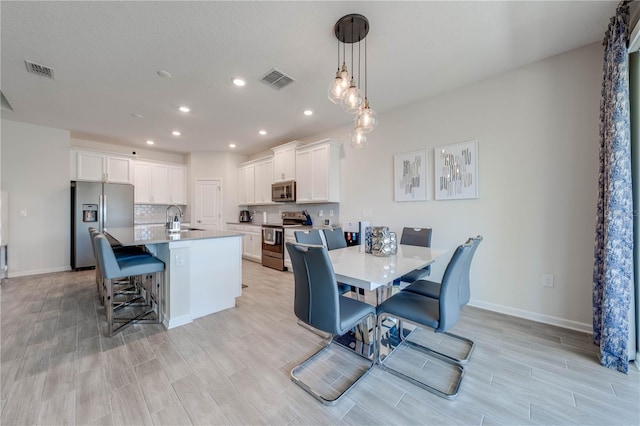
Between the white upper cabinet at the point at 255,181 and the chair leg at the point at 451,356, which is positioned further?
the white upper cabinet at the point at 255,181

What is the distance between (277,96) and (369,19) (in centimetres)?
166

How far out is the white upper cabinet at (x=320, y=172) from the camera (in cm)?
430

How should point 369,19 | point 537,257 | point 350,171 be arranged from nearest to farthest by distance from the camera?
point 369,19, point 537,257, point 350,171

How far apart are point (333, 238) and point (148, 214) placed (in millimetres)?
5536

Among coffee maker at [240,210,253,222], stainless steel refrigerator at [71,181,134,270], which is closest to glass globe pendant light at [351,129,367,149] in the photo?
coffee maker at [240,210,253,222]

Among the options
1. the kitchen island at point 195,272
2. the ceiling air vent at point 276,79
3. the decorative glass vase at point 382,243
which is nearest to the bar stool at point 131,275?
the kitchen island at point 195,272

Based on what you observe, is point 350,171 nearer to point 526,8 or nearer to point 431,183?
point 431,183

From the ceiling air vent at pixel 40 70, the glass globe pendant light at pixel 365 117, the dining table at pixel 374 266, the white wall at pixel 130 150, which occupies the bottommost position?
the dining table at pixel 374 266

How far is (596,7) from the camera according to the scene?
1.91 metres

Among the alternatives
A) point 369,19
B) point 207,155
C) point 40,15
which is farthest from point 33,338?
point 207,155

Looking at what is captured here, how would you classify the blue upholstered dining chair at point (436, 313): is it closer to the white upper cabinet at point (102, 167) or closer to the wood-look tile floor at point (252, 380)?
the wood-look tile floor at point (252, 380)

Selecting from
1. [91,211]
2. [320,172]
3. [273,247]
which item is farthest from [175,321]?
[91,211]

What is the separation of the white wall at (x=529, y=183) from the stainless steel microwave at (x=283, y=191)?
7.79ft

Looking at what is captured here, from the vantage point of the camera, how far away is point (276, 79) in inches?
113
